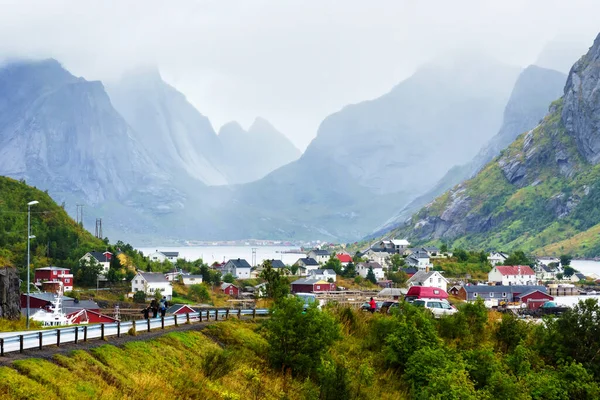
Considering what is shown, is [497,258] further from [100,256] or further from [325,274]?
[100,256]

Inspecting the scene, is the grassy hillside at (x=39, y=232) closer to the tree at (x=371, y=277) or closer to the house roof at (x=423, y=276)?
the tree at (x=371, y=277)

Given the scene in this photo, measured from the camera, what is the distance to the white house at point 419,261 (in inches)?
6770

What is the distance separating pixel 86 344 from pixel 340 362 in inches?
384

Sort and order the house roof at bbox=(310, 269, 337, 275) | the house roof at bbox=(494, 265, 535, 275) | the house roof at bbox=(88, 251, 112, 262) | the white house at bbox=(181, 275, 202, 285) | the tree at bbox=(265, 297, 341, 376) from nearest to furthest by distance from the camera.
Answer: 1. the tree at bbox=(265, 297, 341, 376)
2. the house roof at bbox=(88, 251, 112, 262)
3. the white house at bbox=(181, 275, 202, 285)
4. the house roof at bbox=(310, 269, 337, 275)
5. the house roof at bbox=(494, 265, 535, 275)

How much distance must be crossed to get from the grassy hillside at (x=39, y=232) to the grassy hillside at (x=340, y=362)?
7637 cm

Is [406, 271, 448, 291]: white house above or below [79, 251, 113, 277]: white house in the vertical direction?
below

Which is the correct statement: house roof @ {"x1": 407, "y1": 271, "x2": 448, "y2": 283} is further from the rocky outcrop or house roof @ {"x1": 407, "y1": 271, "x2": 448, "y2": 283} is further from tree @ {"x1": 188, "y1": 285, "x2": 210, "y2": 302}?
the rocky outcrop

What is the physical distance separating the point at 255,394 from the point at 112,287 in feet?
284

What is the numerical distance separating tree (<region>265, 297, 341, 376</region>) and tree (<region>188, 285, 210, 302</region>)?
79.6m

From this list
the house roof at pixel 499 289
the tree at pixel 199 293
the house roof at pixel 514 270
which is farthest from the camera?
the house roof at pixel 514 270

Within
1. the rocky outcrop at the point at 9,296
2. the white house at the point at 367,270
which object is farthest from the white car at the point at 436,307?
the white house at the point at 367,270

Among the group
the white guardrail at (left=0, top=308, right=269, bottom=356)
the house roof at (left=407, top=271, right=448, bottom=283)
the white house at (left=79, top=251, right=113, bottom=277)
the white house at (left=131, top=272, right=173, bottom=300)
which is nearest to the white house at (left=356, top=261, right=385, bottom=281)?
Answer: the house roof at (left=407, top=271, right=448, bottom=283)

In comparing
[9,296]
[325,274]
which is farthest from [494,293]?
[9,296]

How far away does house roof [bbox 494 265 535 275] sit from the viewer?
153125mm
